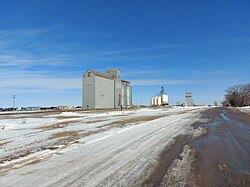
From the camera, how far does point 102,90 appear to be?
81.0 meters

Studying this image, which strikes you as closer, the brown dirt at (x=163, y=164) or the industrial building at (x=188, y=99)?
the brown dirt at (x=163, y=164)

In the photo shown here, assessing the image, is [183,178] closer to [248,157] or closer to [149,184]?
[149,184]

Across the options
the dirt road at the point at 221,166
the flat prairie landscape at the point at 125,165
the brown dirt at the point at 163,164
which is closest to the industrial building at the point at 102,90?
the brown dirt at the point at 163,164

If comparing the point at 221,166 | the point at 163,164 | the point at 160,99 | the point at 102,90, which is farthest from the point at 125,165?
the point at 160,99

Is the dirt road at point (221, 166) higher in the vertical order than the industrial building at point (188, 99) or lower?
lower

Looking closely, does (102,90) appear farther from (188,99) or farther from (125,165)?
(188,99)

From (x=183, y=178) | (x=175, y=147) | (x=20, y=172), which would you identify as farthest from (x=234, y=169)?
(x=20, y=172)

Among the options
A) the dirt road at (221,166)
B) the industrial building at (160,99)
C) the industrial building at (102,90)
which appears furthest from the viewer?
the industrial building at (160,99)

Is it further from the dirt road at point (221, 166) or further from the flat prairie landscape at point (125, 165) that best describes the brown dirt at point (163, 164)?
the dirt road at point (221, 166)

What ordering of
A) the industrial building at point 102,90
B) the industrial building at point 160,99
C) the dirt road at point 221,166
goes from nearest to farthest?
the dirt road at point 221,166, the industrial building at point 102,90, the industrial building at point 160,99

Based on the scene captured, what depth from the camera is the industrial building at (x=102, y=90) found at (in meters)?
77.5

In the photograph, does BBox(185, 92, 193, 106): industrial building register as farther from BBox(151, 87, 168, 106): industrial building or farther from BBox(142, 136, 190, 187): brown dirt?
BBox(142, 136, 190, 187): brown dirt

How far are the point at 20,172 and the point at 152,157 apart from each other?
10.9 ft

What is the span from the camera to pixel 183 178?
473 cm
